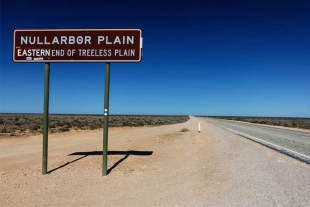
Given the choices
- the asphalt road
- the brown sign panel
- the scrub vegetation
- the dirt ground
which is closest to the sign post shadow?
the brown sign panel

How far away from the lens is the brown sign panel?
773 cm

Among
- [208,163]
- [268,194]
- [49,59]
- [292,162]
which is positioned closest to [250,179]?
[268,194]

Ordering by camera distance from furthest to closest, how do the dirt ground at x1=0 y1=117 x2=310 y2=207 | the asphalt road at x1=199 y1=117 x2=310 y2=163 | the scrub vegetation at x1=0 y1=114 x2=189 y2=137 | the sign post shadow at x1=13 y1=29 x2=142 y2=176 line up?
1. the scrub vegetation at x1=0 y1=114 x2=189 y2=137
2. the asphalt road at x1=199 y1=117 x2=310 y2=163
3. the sign post shadow at x1=13 y1=29 x2=142 y2=176
4. the dirt ground at x1=0 y1=117 x2=310 y2=207

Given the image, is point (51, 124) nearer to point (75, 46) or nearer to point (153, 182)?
point (75, 46)

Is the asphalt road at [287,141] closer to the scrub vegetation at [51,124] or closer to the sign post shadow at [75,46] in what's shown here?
the sign post shadow at [75,46]

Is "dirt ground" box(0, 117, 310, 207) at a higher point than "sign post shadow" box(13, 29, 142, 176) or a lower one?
lower

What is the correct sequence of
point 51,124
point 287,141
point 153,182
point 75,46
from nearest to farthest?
1. point 153,182
2. point 75,46
3. point 287,141
4. point 51,124

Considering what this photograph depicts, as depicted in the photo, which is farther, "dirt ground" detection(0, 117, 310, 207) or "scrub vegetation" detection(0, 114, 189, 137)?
"scrub vegetation" detection(0, 114, 189, 137)

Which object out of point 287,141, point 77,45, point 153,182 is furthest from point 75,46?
point 287,141

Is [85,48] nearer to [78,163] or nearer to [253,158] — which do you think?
[78,163]

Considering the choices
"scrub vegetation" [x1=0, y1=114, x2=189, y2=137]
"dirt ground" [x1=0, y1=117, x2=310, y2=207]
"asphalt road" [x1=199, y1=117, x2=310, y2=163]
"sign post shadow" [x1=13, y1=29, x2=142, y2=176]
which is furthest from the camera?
"scrub vegetation" [x1=0, y1=114, x2=189, y2=137]

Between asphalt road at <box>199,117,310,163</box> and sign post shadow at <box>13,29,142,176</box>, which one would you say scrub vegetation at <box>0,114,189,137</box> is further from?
asphalt road at <box>199,117,310,163</box>

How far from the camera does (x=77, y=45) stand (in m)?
7.82

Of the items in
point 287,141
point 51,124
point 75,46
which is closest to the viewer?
point 75,46
